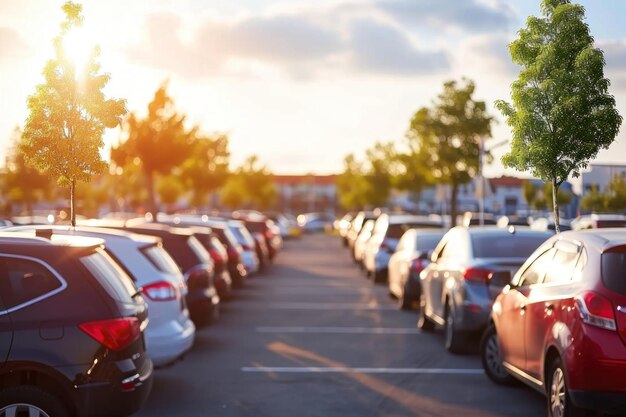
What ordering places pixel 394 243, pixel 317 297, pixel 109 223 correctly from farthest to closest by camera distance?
1. pixel 394 243
2. pixel 317 297
3. pixel 109 223

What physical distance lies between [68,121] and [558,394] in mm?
5906

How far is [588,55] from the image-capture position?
11.3 meters

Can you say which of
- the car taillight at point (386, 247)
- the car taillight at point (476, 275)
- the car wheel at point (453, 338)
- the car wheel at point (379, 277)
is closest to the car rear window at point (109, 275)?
the car taillight at point (476, 275)

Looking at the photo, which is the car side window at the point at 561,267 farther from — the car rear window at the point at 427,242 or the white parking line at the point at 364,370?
the car rear window at the point at 427,242

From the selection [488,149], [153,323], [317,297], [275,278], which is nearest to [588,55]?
[153,323]

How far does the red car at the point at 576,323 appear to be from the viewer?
7.69m

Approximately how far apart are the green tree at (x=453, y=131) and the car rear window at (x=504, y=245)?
87.2ft

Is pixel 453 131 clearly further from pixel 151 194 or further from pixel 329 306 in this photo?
pixel 329 306

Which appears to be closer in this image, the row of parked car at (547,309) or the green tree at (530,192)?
the row of parked car at (547,309)

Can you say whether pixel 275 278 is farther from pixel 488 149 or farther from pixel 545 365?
pixel 545 365

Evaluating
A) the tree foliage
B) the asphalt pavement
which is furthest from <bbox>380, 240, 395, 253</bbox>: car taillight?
the tree foliage

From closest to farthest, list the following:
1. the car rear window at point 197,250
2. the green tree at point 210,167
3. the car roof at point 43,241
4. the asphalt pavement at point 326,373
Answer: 1. the car roof at point 43,241
2. the asphalt pavement at point 326,373
3. the car rear window at point 197,250
4. the green tree at point 210,167

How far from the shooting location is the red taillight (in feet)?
23.9

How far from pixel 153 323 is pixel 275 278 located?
64.3 ft
